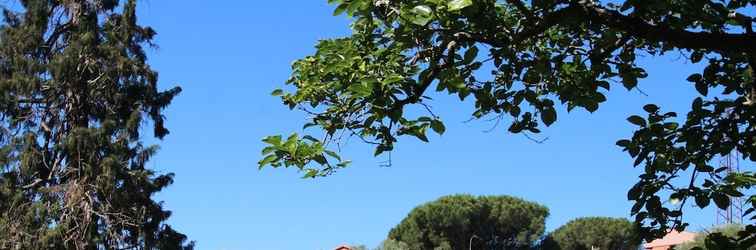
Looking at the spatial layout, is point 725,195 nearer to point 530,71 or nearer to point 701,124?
point 701,124

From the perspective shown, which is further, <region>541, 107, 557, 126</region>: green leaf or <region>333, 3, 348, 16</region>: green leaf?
<region>541, 107, 557, 126</region>: green leaf

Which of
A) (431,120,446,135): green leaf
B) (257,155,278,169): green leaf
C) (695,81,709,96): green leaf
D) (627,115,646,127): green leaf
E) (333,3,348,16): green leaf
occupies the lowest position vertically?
(257,155,278,169): green leaf

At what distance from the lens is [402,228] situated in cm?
3950

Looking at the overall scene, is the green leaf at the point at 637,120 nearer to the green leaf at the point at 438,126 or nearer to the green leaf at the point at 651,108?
the green leaf at the point at 651,108

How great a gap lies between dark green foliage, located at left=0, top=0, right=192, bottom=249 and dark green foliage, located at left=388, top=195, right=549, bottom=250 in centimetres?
1767

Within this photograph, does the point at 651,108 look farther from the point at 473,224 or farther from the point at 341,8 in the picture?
the point at 473,224

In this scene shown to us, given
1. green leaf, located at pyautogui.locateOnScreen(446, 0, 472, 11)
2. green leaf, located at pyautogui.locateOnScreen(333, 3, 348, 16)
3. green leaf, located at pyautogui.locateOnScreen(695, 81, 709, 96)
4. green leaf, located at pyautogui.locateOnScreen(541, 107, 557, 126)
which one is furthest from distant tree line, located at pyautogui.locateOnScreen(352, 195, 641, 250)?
green leaf, located at pyautogui.locateOnScreen(446, 0, 472, 11)

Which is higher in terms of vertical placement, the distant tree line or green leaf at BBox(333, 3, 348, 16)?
the distant tree line

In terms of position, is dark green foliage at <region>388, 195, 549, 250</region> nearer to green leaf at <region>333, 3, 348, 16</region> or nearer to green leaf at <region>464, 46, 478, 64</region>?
green leaf at <region>464, 46, 478, 64</region>

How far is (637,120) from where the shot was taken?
350cm

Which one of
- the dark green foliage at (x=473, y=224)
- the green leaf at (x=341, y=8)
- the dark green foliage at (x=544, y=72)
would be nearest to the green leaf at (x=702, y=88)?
the dark green foliage at (x=544, y=72)

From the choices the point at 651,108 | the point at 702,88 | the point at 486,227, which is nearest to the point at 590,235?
the point at 486,227

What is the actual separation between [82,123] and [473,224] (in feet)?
68.4

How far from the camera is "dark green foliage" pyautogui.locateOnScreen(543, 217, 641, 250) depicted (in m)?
39.8
